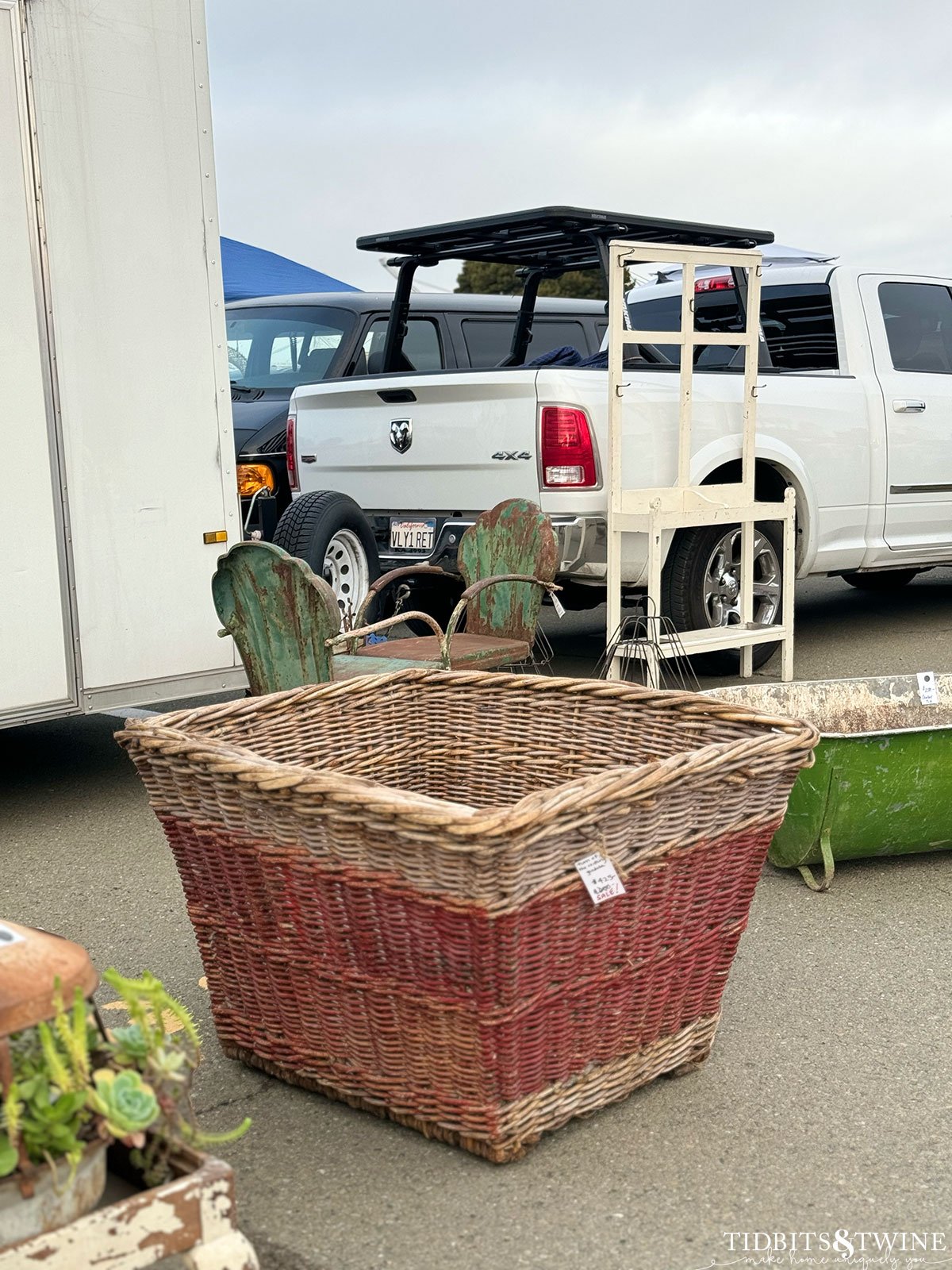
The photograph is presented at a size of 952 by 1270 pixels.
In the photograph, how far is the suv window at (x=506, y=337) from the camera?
946 centimetres

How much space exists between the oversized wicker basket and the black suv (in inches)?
224

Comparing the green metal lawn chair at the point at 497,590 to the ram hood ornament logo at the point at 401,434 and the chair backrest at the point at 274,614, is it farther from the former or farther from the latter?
the ram hood ornament logo at the point at 401,434

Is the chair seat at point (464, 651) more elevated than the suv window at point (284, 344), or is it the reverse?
the suv window at point (284, 344)

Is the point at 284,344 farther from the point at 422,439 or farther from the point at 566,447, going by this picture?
the point at 566,447

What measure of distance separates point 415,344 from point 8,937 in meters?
7.56

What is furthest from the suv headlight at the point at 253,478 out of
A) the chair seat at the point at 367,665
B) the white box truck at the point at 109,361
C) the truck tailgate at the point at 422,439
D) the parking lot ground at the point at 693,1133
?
the parking lot ground at the point at 693,1133

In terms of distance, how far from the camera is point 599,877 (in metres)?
2.60

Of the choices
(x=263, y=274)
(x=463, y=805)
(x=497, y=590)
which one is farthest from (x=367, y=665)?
(x=263, y=274)

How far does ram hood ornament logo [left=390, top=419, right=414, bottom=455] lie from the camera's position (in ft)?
23.3

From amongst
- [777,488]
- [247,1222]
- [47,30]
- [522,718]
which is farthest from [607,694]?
[777,488]

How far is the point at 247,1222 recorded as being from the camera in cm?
252

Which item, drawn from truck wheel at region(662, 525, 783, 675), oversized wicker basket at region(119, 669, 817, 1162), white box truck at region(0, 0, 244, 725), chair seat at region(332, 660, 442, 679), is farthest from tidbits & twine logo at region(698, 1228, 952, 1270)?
truck wheel at region(662, 525, 783, 675)

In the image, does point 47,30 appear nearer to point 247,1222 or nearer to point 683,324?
point 683,324

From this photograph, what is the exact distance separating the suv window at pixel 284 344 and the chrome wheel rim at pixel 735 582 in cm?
319
